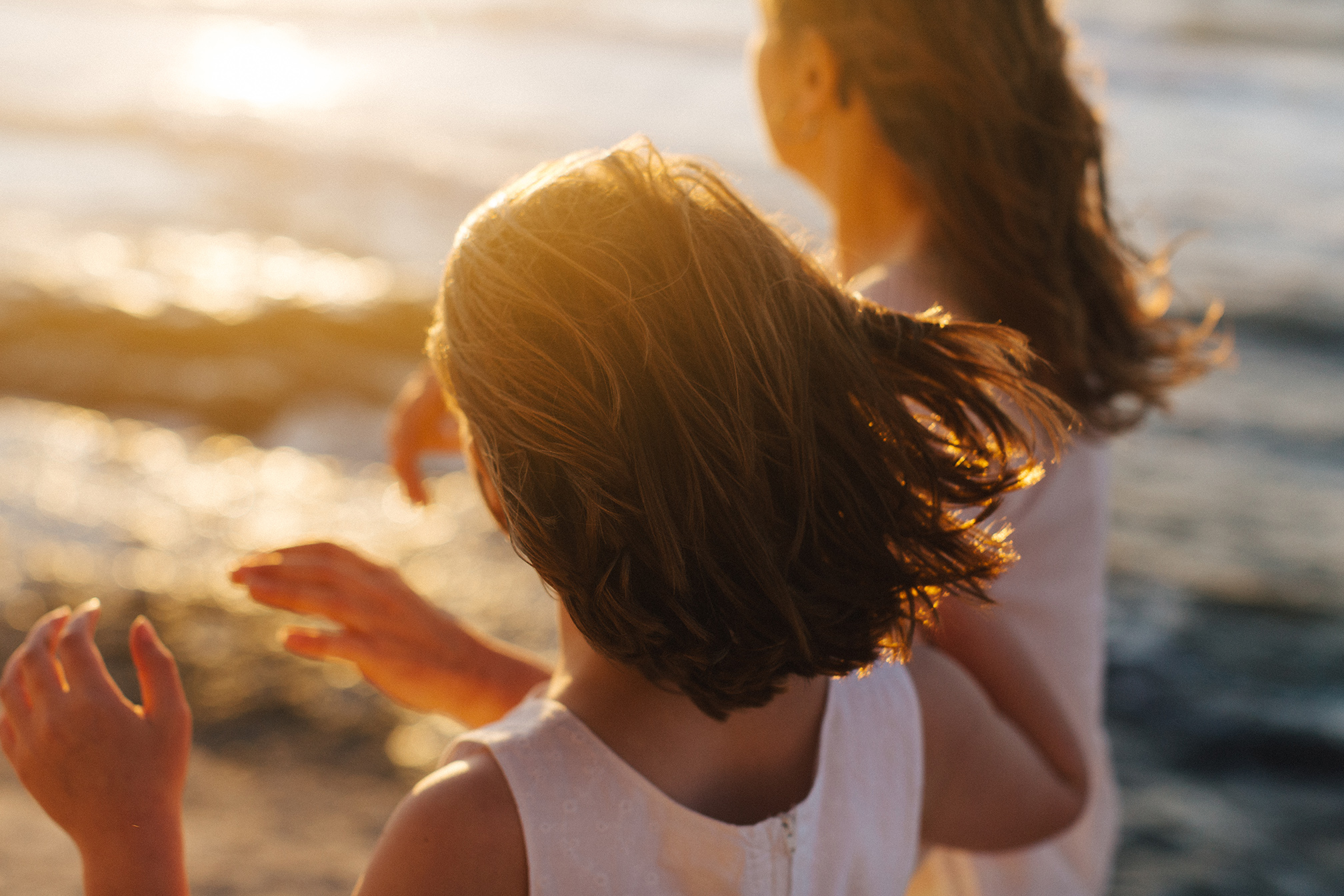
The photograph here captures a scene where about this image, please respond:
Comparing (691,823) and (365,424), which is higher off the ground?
(691,823)

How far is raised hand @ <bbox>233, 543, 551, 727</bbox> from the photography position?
143cm

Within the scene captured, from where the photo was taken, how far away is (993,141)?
191 cm

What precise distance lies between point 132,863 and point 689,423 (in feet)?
2.42

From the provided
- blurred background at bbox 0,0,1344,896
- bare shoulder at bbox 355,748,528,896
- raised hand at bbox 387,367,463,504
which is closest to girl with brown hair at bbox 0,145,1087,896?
bare shoulder at bbox 355,748,528,896

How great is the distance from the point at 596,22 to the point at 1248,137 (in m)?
14.4

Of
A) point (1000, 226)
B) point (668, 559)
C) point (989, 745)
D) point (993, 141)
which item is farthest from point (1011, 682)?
point (993, 141)

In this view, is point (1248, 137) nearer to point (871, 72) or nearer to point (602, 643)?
point (871, 72)

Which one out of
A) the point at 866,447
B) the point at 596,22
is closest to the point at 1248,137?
the point at 596,22

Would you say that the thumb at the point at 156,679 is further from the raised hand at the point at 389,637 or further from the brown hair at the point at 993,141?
the brown hair at the point at 993,141

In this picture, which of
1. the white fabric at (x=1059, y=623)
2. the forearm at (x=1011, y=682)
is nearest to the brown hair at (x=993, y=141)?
the white fabric at (x=1059, y=623)

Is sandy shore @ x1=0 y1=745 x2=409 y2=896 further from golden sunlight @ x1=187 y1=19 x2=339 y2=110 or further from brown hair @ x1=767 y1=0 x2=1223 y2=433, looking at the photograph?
golden sunlight @ x1=187 y1=19 x2=339 y2=110

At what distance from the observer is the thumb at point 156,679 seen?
48.9 inches

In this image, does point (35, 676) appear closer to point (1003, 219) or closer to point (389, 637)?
point (389, 637)

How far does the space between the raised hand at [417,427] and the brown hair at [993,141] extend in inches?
37.4
